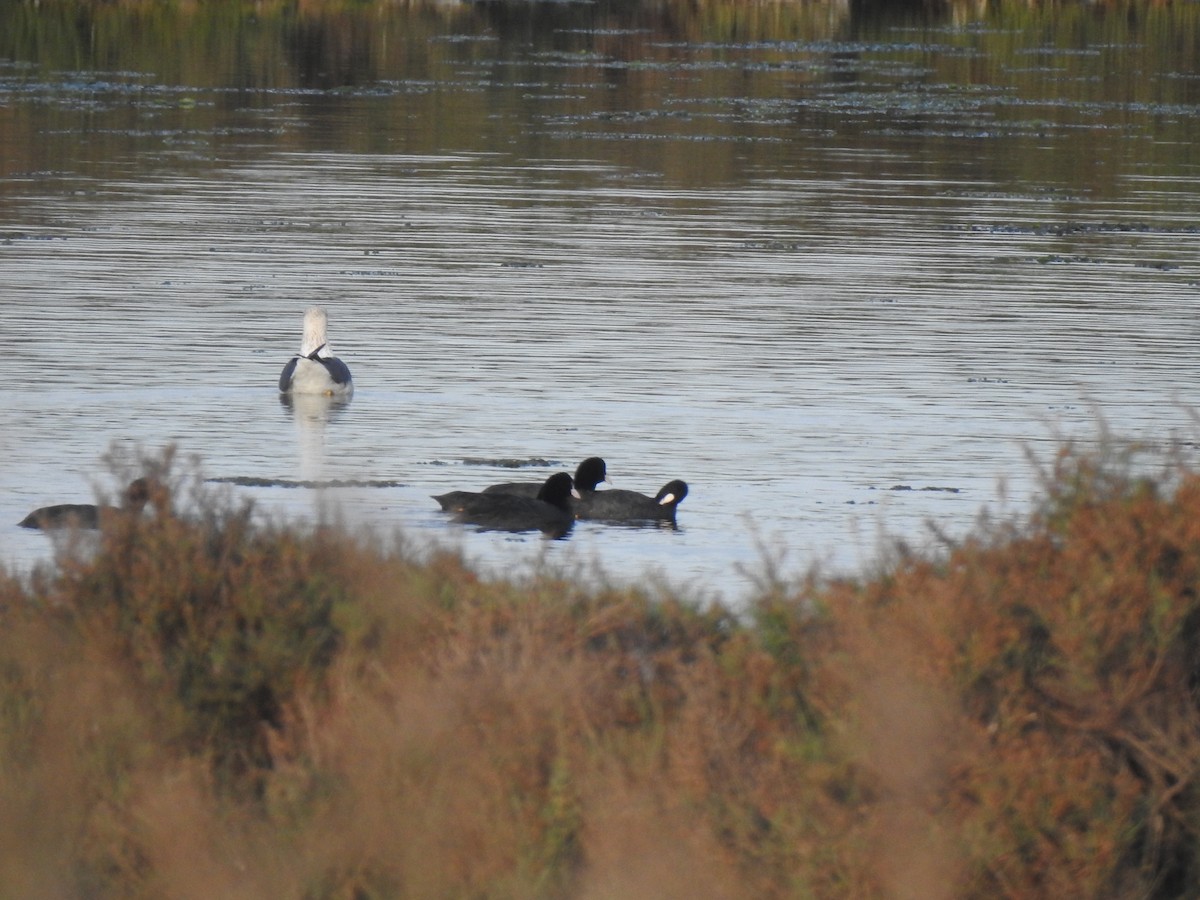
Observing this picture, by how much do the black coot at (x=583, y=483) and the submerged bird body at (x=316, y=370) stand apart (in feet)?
11.2

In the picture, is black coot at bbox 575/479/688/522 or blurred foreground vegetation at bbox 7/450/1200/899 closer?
blurred foreground vegetation at bbox 7/450/1200/899

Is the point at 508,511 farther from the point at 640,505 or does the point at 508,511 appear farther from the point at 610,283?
the point at 610,283

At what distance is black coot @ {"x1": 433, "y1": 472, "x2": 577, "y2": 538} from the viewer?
526 inches

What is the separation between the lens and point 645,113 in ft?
138

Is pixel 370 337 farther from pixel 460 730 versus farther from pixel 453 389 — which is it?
pixel 460 730

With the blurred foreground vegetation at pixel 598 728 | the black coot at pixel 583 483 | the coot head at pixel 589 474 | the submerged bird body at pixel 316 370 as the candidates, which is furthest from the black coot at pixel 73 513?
the submerged bird body at pixel 316 370

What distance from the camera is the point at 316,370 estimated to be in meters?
17.4

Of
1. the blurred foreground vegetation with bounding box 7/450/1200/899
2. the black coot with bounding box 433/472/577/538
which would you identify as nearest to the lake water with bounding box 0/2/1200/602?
the black coot with bounding box 433/472/577/538

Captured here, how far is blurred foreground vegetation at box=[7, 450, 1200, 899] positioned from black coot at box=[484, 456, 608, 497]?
6355mm

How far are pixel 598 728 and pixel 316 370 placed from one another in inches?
432

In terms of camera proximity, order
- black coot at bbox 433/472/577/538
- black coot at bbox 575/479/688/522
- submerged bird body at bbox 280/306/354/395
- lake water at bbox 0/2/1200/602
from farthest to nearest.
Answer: submerged bird body at bbox 280/306/354/395 → lake water at bbox 0/2/1200/602 → black coot at bbox 575/479/688/522 → black coot at bbox 433/472/577/538

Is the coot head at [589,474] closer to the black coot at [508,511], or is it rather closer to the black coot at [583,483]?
the black coot at [583,483]

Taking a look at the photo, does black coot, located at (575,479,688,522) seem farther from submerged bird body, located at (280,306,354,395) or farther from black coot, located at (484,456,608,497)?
submerged bird body, located at (280,306,354,395)

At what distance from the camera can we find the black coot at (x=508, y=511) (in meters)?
13.4
